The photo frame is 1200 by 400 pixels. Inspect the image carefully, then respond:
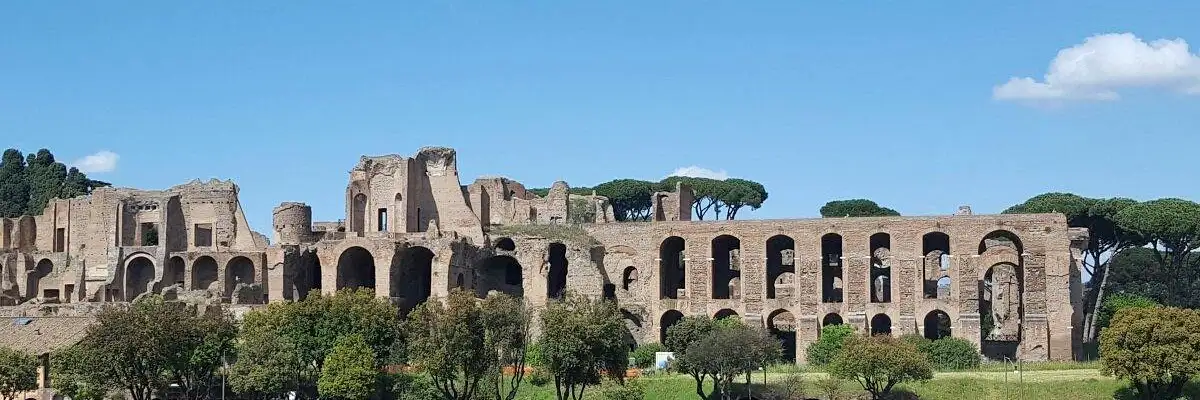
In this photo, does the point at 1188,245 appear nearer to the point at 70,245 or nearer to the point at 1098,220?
the point at 1098,220

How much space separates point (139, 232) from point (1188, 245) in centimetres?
4965

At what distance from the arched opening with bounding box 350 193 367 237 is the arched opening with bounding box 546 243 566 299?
9537 millimetres

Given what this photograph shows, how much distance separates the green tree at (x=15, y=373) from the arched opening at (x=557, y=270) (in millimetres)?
23542

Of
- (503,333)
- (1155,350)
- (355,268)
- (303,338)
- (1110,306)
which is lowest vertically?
(1155,350)

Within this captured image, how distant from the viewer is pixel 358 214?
247 feet

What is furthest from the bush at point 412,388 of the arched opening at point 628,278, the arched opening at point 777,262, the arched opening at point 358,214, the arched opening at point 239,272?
the arched opening at point 358,214

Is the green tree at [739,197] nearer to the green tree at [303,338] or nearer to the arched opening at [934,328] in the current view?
the arched opening at [934,328]

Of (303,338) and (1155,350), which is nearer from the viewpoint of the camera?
(1155,350)

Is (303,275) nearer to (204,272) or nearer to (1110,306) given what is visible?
(204,272)

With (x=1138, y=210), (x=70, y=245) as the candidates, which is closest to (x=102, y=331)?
(x=70, y=245)

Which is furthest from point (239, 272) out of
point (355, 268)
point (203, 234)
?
point (355, 268)

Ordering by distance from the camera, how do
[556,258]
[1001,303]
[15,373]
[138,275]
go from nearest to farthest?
[15,373], [556,258], [1001,303], [138,275]

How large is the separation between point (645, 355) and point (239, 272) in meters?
20.9

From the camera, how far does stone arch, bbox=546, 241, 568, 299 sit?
71.5 m
